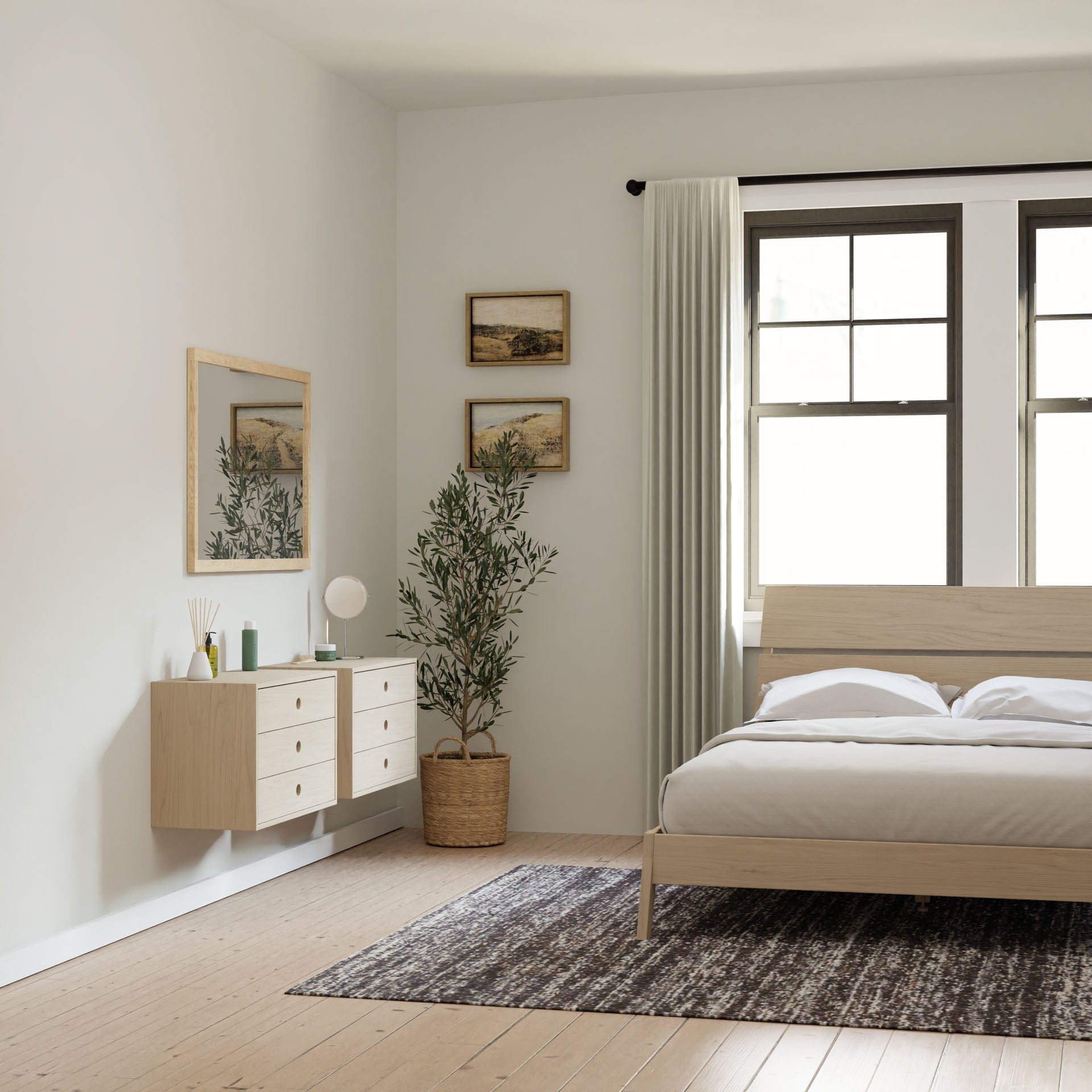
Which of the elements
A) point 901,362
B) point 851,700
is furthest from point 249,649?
point 901,362

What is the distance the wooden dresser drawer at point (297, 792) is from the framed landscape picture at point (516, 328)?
6.39 ft

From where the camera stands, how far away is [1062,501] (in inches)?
207

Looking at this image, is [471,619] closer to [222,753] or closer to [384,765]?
[384,765]

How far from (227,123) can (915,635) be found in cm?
309

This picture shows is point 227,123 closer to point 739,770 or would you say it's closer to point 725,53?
point 725,53

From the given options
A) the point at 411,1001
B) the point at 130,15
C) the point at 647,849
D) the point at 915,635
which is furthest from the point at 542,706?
the point at 130,15

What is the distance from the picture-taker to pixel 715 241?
5.31m

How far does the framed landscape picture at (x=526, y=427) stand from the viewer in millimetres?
5516

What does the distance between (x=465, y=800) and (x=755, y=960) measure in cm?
187

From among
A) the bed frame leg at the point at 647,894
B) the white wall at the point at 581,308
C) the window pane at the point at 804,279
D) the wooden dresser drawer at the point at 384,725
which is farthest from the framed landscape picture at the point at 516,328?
the bed frame leg at the point at 647,894

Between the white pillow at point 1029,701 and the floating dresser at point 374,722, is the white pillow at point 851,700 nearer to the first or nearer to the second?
the white pillow at point 1029,701

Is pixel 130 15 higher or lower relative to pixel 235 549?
higher

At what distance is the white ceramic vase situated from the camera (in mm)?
4039

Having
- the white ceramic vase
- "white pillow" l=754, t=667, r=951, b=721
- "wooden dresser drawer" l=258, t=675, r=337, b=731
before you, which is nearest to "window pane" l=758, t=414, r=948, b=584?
"white pillow" l=754, t=667, r=951, b=721
